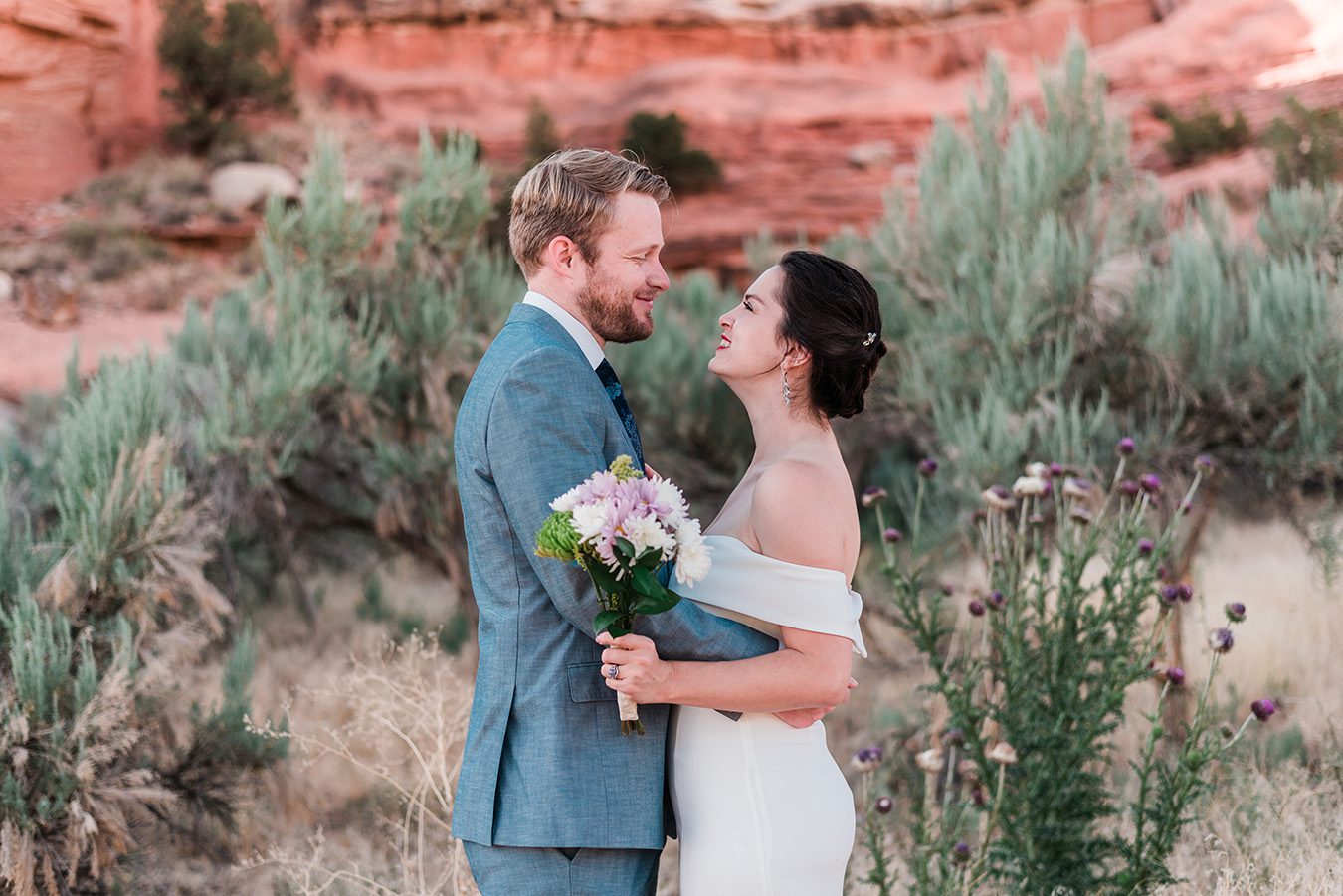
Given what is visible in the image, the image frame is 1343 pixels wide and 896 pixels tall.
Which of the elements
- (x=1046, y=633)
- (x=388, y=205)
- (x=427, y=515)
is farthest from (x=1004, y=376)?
(x=388, y=205)

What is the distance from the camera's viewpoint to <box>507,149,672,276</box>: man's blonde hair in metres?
2.48

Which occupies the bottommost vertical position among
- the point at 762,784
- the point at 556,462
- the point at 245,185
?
the point at 245,185

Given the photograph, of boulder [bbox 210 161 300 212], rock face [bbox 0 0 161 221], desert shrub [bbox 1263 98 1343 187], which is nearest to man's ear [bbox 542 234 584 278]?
desert shrub [bbox 1263 98 1343 187]

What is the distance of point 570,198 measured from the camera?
248 cm

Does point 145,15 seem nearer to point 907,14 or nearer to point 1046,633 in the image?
point 907,14

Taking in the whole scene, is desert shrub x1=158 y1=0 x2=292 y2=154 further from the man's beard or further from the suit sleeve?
the suit sleeve

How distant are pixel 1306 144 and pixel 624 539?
1403 centimetres

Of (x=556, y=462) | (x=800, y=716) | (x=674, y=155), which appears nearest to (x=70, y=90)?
(x=674, y=155)

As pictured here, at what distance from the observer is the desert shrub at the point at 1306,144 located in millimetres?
13039

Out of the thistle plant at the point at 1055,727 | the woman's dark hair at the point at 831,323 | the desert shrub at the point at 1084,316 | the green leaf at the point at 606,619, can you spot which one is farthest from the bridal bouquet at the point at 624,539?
the desert shrub at the point at 1084,316

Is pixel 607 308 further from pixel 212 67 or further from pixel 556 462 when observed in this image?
pixel 212 67

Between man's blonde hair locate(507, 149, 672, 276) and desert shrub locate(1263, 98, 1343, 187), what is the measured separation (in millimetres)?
11935

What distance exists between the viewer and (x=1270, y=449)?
247 inches

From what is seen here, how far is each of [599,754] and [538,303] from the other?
2.98ft
